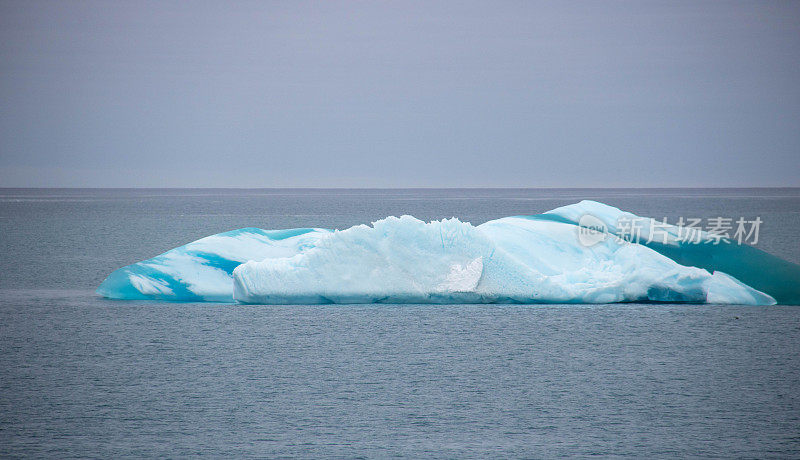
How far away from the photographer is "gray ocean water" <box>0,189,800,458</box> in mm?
3756

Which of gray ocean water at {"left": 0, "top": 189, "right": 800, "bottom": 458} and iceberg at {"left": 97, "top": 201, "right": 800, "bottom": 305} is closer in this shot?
gray ocean water at {"left": 0, "top": 189, "right": 800, "bottom": 458}

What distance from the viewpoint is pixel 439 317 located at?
717cm

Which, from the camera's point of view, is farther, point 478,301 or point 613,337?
point 478,301

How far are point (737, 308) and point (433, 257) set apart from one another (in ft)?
9.52

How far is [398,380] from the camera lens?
16.0ft

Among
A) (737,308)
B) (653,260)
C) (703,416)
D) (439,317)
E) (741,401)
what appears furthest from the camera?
(653,260)

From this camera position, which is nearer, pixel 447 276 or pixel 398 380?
pixel 398 380

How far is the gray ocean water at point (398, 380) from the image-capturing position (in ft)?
12.3

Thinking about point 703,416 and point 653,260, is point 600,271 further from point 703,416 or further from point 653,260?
point 703,416

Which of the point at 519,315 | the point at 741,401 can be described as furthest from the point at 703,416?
the point at 519,315

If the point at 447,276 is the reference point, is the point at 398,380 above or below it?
below

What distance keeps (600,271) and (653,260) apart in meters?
0.53

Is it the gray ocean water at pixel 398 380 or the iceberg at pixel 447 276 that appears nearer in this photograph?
the gray ocean water at pixel 398 380

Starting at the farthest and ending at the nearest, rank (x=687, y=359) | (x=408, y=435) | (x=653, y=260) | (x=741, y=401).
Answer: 1. (x=653, y=260)
2. (x=687, y=359)
3. (x=741, y=401)
4. (x=408, y=435)
